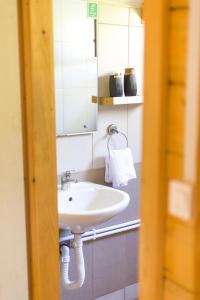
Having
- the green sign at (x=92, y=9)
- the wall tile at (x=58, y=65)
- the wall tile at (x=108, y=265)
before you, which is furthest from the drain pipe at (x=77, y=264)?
the green sign at (x=92, y=9)

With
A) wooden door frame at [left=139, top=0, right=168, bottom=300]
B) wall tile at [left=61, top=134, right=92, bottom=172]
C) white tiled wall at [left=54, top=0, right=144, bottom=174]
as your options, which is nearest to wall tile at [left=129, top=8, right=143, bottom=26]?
white tiled wall at [left=54, top=0, right=144, bottom=174]

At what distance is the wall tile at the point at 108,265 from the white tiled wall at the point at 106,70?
1.70 ft

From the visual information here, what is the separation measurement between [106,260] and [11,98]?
1.50 m

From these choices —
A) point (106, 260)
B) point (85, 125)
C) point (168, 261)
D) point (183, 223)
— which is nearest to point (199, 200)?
point (183, 223)

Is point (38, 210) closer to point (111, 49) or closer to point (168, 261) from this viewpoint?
point (168, 261)

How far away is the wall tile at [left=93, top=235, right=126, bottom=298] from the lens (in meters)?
2.68

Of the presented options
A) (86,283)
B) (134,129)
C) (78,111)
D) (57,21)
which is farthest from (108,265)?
(57,21)

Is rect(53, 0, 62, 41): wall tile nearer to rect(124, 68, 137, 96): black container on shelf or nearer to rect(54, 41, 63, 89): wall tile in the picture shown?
rect(54, 41, 63, 89): wall tile

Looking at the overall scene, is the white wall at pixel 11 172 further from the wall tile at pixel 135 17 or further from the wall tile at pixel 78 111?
the wall tile at pixel 135 17

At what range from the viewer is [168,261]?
3.19 ft

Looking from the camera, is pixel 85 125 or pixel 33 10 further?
pixel 85 125

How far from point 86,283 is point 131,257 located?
371mm

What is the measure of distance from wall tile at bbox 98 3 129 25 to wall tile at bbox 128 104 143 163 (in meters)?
0.54

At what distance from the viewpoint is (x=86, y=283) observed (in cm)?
266
